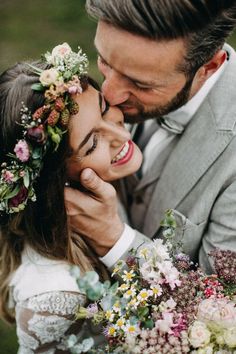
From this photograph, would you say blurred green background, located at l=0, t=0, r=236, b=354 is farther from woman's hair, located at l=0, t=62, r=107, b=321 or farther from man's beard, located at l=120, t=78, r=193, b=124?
woman's hair, located at l=0, t=62, r=107, b=321

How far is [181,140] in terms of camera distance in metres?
3.63

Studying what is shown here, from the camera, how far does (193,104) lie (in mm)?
3594

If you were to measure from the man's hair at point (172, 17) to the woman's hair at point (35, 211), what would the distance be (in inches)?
14.6

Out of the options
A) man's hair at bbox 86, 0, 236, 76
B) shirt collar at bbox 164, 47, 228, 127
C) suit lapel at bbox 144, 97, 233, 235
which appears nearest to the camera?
man's hair at bbox 86, 0, 236, 76

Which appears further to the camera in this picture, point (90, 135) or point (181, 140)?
point (181, 140)

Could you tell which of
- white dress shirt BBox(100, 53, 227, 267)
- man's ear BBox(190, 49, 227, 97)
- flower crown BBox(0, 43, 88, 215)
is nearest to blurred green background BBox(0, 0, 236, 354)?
white dress shirt BBox(100, 53, 227, 267)

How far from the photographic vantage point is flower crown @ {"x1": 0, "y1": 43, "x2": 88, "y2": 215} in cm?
282

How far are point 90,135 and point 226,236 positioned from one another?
0.99 meters

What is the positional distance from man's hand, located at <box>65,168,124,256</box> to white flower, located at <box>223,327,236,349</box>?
1171mm

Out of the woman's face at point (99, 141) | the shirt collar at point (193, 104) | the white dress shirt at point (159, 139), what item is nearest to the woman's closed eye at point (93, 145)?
the woman's face at point (99, 141)

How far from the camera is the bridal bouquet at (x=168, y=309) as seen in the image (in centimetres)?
232

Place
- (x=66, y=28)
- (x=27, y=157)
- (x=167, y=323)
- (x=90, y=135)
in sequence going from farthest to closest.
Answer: (x=66, y=28), (x=90, y=135), (x=27, y=157), (x=167, y=323)

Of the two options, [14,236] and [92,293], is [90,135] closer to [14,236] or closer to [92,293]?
[14,236]

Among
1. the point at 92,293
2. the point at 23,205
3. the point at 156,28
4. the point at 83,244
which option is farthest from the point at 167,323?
the point at 156,28
